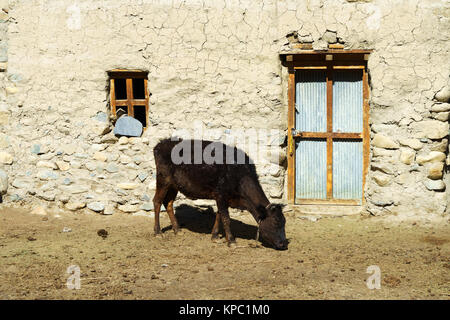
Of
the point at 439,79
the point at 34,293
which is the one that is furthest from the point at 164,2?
the point at 34,293

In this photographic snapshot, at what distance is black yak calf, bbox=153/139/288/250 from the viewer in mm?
6082

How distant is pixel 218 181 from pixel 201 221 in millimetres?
1402

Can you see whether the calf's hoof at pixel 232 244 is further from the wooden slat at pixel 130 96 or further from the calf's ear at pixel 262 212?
the wooden slat at pixel 130 96

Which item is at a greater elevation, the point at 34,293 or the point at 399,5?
the point at 399,5

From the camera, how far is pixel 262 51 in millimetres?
7434

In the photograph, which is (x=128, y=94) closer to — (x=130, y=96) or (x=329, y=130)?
(x=130, y=96)

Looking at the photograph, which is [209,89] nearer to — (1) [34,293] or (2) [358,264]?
(2) [358,264]
